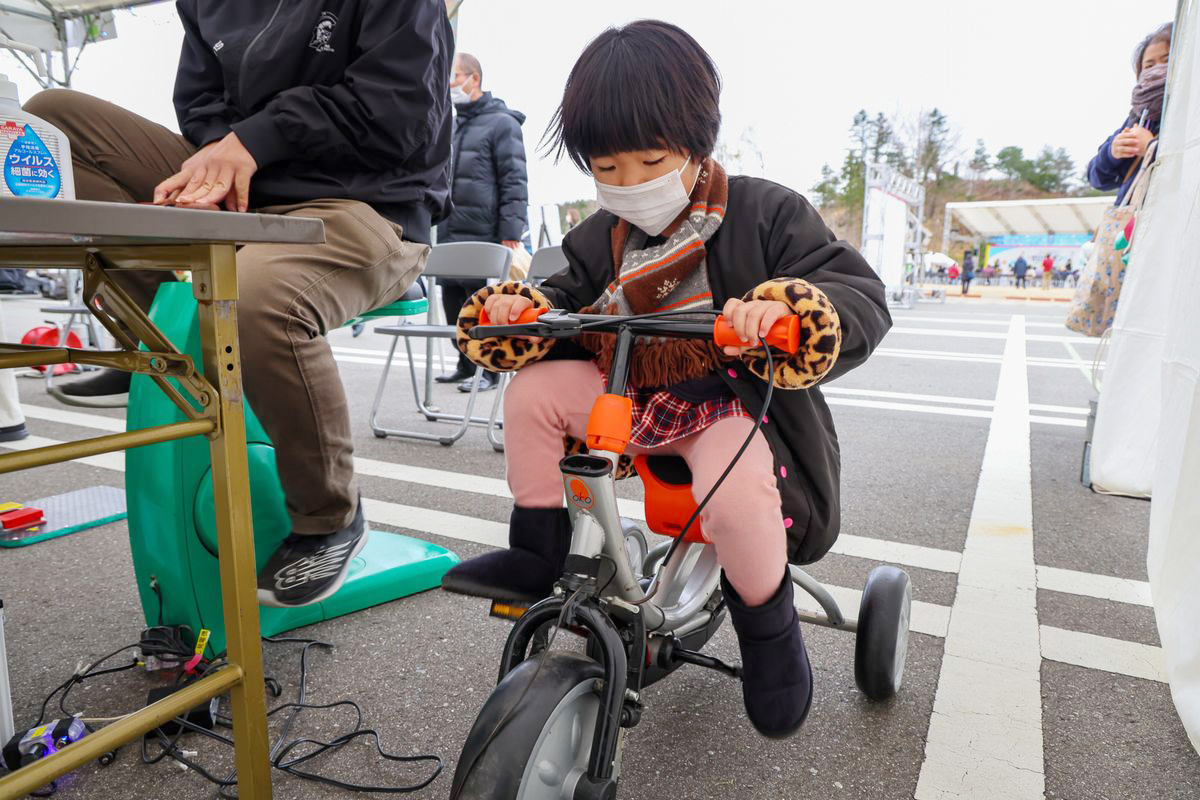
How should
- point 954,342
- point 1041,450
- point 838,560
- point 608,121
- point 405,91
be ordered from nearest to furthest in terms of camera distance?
point 608,121 < point 405,91 < point 838,560 < point 1041,450 < point 954,342

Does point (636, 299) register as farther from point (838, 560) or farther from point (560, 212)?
point (560, 212)

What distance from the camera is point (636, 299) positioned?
125 centimetres

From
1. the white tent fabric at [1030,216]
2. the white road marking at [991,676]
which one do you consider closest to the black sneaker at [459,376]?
the white road marking at [991,676]

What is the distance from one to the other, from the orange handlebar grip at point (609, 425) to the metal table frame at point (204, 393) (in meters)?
0.43

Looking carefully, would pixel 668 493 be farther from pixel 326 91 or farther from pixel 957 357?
pixel 957 357

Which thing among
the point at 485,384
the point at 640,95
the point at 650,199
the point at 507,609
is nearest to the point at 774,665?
the point at 507,609

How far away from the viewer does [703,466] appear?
3.59 ft

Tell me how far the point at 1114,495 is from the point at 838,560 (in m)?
1.37

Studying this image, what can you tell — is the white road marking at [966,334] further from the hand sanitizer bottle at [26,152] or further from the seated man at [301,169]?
the hand sanitizer bottle at [26,152]

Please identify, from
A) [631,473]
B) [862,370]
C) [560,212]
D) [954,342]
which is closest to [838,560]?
[631,473]

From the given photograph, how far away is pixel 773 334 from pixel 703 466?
0.27 m

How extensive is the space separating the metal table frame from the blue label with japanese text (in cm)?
6

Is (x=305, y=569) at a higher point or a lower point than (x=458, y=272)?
lower

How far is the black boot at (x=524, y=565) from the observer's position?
112cm
